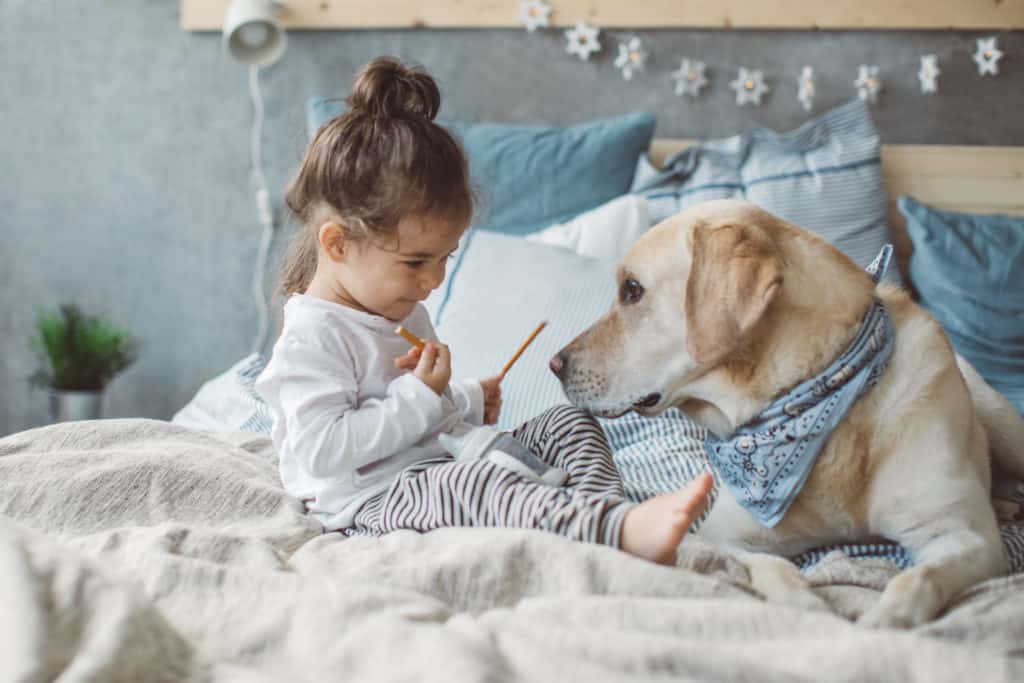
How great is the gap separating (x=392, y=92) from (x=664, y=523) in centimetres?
79

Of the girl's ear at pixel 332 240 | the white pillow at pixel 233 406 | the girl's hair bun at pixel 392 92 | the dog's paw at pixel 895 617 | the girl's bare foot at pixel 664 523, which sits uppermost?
the girl's hair bun at pixel 392 92

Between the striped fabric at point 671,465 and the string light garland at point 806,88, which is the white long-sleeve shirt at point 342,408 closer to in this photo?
the striped fabric at point 671,465

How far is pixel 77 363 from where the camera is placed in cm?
297

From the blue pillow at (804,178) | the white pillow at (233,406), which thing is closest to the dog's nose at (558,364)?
the white pillow at (233,406)

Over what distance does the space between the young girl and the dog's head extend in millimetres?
83

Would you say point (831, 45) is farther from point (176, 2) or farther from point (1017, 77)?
point (176, 2)

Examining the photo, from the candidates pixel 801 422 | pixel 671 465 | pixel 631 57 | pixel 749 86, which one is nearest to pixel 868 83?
pixel 749 86

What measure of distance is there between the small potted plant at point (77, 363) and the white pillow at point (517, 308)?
135 centimetres

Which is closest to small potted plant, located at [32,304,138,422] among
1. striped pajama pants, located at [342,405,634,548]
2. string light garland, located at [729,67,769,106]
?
striped pajama pants, located at [342,405,634,548]

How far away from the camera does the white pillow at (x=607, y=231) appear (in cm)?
229

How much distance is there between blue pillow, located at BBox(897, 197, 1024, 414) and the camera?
228 centimetres

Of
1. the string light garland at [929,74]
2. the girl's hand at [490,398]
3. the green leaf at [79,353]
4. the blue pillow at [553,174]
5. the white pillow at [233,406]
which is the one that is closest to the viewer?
the girl's hand at [490,398]

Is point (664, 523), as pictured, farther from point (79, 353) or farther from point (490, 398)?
point (79, 353)

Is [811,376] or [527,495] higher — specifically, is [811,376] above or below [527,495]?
above
